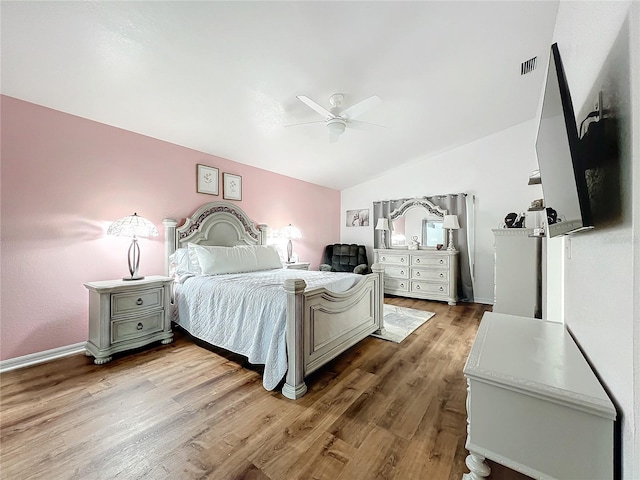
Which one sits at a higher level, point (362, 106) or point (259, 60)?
point (259, 60)

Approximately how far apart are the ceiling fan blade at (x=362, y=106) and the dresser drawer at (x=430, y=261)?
3101 mm

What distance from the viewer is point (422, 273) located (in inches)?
186

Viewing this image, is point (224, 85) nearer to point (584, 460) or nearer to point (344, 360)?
point (344, 360)

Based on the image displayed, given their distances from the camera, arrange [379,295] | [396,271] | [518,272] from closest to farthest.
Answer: [518,272], [379,295], [396,271]

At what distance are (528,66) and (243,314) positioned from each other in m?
3.66

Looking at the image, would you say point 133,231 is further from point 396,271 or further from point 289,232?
point 396,271

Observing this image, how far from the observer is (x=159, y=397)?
1.88 meters

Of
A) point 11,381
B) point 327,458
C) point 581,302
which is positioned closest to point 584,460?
point 581,302

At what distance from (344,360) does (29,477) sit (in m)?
2.06

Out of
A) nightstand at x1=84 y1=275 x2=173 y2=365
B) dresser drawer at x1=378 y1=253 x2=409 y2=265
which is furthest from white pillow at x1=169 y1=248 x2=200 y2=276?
dresser drawer at x1=378 y1=253 x2=409 y2=265

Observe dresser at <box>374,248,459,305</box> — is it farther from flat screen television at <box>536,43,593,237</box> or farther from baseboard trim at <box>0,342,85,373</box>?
baseboard trim at <box>0,342,85,373</box>

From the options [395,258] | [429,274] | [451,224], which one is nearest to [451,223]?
[451,224]

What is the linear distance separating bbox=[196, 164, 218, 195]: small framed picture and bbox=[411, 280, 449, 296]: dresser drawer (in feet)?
12.4

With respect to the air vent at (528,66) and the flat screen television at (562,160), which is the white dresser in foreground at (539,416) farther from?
the air vent at (528,66)
